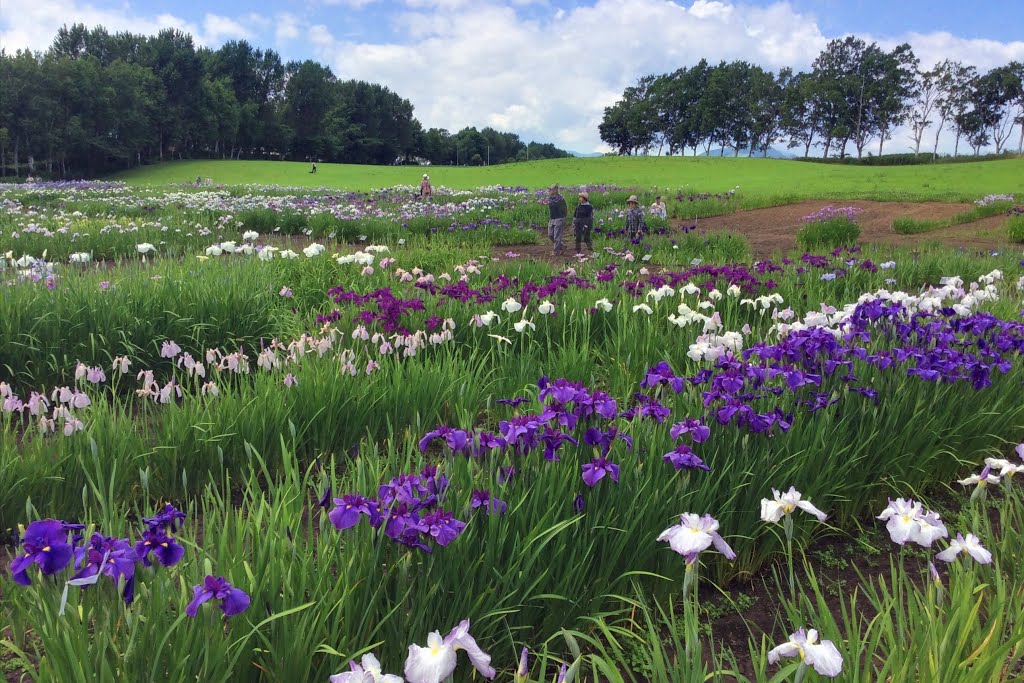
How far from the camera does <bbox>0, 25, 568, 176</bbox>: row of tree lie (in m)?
56.1

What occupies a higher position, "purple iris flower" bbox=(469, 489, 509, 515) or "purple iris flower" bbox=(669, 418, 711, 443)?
"purple iris flower" bbox=(669, 418, 711, 443)

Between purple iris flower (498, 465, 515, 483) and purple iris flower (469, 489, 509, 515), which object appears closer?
purple iris flower (469, 489, 509, 515)

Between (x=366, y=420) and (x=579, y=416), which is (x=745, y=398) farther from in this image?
(x=366, y=420)

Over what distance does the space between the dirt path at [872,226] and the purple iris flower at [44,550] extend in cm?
1146

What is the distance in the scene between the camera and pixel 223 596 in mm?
1428

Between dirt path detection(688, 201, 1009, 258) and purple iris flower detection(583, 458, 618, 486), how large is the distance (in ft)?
33.2

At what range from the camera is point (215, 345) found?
575 centimetres

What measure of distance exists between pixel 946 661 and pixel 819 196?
80.2 ft

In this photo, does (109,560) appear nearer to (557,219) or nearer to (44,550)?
(44,550)

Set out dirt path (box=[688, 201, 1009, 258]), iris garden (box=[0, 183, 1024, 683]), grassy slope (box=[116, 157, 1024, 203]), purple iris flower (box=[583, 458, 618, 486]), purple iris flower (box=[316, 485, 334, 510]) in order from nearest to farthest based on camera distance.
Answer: iris garden (box=[0, 183, 1024, 683]) < purple iris flower (box=[316, 485, 334, 510]) < purple iris flower (box=[583, 458, 618, 486]) < dirt path (box=[688, 201, 1009, 258]) < grassy slope (box=[116, 157, 1024, 203])

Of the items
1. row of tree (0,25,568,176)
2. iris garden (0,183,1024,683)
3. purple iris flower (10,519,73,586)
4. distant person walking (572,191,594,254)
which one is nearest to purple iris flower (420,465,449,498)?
iris garden (0,183,1024,683)

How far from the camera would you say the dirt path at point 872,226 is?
1317cm

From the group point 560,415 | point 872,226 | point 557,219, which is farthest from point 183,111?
point 560,415

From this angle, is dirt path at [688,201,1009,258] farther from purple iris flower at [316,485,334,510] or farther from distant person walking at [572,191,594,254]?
purple iris flower at [316,485,334,510]
